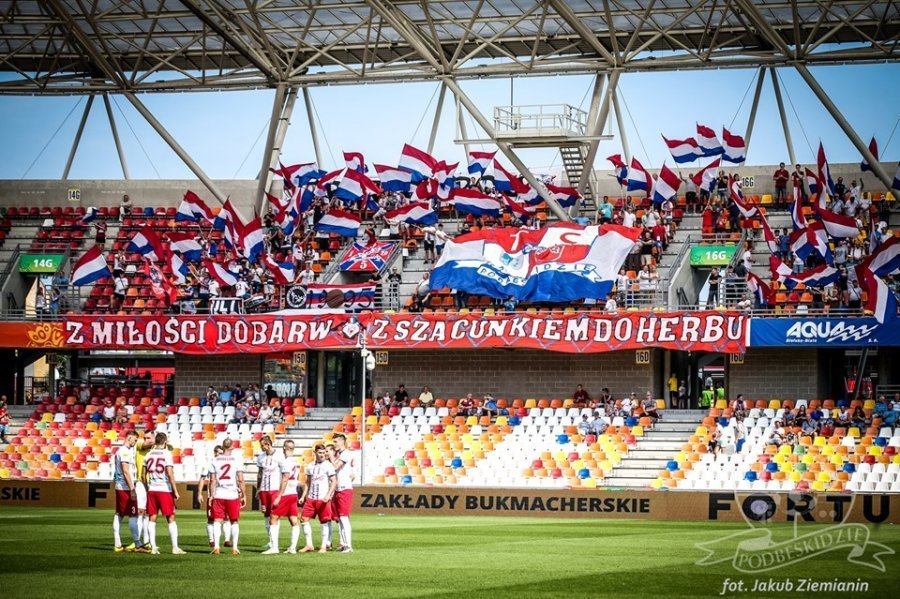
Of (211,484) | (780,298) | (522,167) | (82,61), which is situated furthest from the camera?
(82,61)

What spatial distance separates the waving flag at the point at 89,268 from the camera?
4588 cm

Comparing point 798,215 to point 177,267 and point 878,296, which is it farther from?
point 177,267

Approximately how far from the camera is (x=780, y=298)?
4288 centimetres

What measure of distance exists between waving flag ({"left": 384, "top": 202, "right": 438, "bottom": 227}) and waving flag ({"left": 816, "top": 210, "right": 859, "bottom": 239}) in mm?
13172

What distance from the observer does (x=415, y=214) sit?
4750 centimetres

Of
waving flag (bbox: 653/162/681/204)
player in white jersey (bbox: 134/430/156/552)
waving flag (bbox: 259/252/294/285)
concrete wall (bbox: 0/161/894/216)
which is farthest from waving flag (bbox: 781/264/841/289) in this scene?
player in white jersey (bbox: 134/430/156/552)

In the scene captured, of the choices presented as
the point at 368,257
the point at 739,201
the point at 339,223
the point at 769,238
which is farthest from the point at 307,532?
the point at 739,201

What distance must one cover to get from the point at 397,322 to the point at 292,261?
20.5ft

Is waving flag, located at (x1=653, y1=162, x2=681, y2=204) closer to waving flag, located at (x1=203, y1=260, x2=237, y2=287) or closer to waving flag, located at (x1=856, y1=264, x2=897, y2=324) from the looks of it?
waving flag, located at (x1=856, y1=264, x2=897, y2=324)

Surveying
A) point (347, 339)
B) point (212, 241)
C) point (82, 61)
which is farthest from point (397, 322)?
point (82, 61)

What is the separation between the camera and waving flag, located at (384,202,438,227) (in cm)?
4744

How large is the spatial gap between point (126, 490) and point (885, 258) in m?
25.0

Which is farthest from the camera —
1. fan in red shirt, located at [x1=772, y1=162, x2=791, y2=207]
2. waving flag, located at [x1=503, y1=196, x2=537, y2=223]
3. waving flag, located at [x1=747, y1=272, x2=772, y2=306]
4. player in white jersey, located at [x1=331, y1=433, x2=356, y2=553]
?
waving flag, located at [x1=503, y1=196, x2=537, y2=223]

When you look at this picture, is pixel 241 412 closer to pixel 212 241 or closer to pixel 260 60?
pixel 212 241
